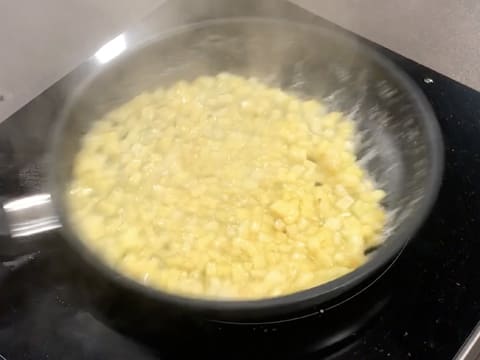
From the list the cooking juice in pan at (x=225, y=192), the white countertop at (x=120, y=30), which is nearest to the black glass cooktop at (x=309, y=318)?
the cooking juice in pan at (x=225, y=192)

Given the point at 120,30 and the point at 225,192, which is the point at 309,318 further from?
the point at 120,30

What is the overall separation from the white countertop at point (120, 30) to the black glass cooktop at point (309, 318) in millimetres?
319

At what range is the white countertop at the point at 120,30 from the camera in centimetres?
105

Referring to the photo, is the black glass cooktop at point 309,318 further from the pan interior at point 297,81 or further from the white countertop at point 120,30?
the white countertop at point 120,30

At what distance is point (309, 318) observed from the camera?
2.82 feet

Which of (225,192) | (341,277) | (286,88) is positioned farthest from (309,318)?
(286,88)

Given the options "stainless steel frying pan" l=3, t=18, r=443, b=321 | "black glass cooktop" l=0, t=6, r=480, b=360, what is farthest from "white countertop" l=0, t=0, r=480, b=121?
"black glass cooktop" l=0, t=6, r=480, b=360

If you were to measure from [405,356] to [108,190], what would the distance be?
553 mm

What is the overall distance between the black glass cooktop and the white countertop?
0.32 m

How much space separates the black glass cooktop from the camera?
2.72ft

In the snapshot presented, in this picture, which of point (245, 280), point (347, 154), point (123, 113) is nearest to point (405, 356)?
point (245, 280)

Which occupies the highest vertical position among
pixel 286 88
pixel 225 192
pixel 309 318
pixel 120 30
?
pixel 120 30

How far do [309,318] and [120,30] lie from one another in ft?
2.43

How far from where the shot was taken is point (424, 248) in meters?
0.93
